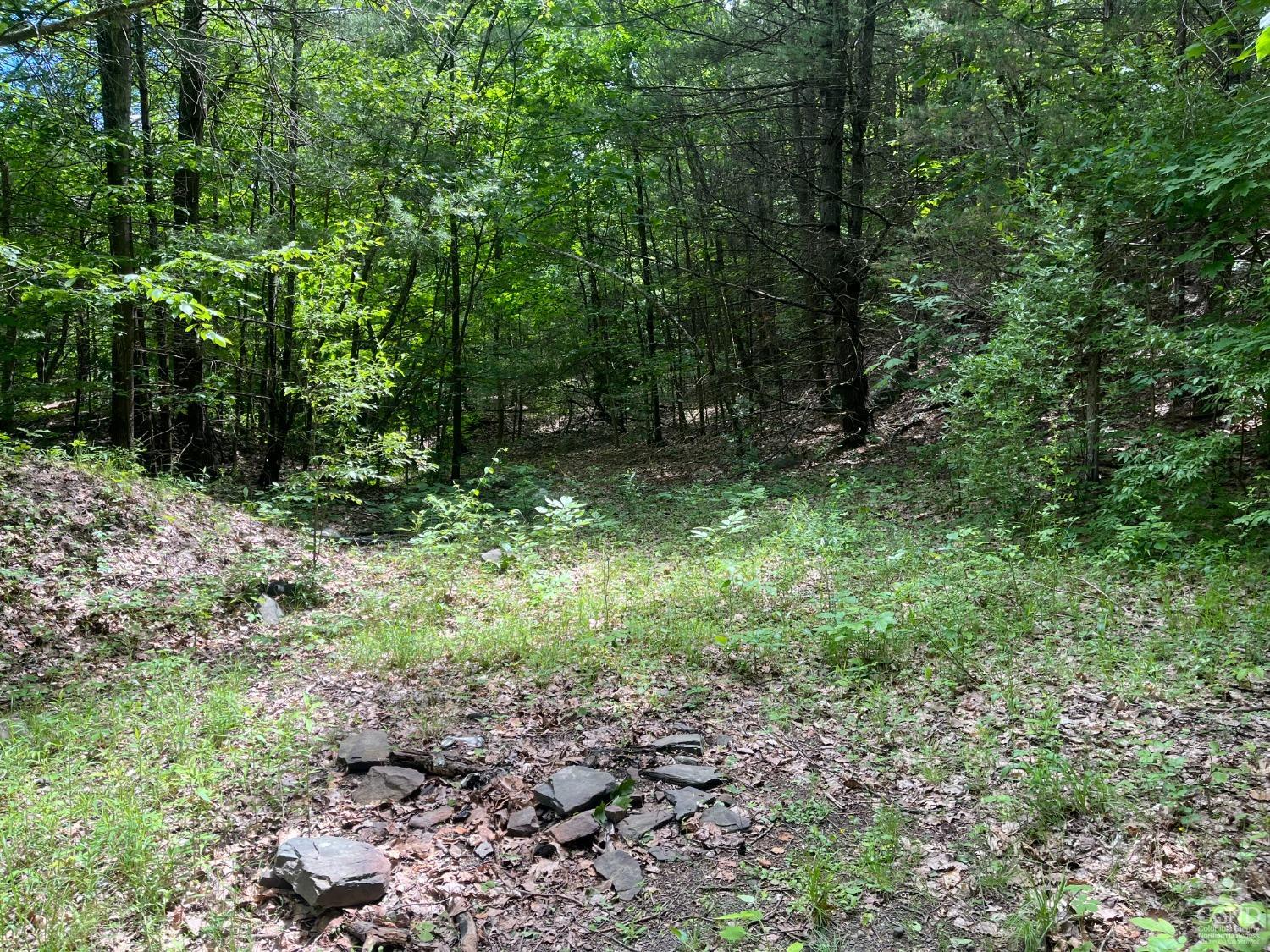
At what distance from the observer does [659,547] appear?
365 inches

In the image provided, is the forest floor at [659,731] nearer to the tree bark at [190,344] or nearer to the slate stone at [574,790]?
the slate stone at [574,790]

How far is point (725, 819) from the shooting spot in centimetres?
366

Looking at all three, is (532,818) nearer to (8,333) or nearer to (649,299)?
(8,333)

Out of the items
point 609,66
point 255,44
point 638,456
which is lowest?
point 638,456

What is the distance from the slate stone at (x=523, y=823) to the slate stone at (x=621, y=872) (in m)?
0.44

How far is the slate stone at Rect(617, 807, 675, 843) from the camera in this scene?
3.63 meters

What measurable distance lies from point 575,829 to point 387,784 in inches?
49.7

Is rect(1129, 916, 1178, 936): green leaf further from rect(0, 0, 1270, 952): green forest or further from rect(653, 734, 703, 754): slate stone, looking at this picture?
rect(653, 734, 703, 754): slate stone

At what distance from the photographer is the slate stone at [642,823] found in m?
3.63

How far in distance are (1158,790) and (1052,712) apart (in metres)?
0.77

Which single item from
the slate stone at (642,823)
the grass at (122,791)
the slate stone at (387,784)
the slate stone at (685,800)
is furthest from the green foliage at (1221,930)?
the grass at (122,791)

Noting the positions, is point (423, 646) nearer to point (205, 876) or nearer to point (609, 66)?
point (205, 876)

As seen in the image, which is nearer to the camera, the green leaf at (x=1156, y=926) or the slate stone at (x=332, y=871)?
the green leaf at (x=1156, y=926)

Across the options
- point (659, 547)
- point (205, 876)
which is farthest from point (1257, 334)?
point (205, 876)
